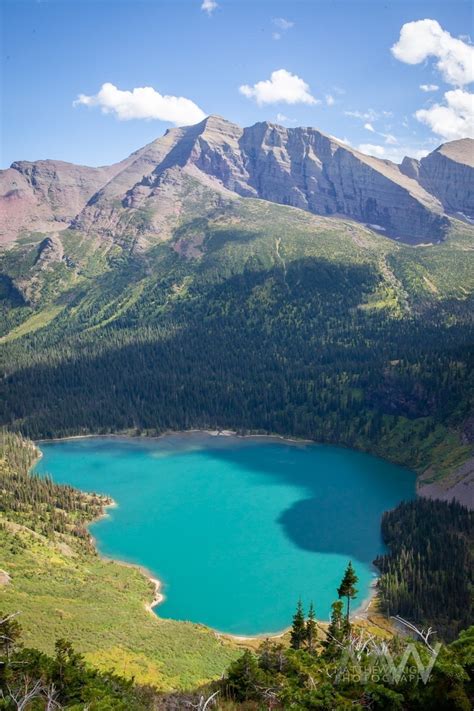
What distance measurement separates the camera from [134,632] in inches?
3322

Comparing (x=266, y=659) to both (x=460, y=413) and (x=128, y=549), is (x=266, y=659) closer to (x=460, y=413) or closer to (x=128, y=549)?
(x=128, y=549)

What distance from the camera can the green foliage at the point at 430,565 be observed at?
99.6 meters

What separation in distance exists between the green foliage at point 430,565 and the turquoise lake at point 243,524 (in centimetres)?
529

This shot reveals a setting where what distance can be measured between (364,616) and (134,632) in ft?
134

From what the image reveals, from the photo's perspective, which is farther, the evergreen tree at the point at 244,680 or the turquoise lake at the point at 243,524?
the turquoise lake at the point at 243,524

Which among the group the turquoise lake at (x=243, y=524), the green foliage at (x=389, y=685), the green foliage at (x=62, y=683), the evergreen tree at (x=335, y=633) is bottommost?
the turquoise lake at (x=243, y=524)

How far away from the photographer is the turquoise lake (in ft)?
353

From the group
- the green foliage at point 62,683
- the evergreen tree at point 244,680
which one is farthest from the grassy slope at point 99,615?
the green foliage at point 62,683

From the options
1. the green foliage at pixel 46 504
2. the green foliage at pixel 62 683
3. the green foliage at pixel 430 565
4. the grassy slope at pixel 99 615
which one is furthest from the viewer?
the green foliage at pixel 46 504

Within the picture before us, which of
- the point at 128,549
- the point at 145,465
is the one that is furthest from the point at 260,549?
the point at 145,465

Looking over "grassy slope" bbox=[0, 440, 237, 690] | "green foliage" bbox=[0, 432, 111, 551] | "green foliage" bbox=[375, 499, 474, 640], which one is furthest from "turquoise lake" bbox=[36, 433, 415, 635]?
"grassy slope" bbox=[0, 440, 237, 690]

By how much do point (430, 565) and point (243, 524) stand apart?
45.1 metres

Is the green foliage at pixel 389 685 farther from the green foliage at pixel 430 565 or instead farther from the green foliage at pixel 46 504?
the green foliage at pixel 46 504

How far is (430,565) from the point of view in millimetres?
114062
